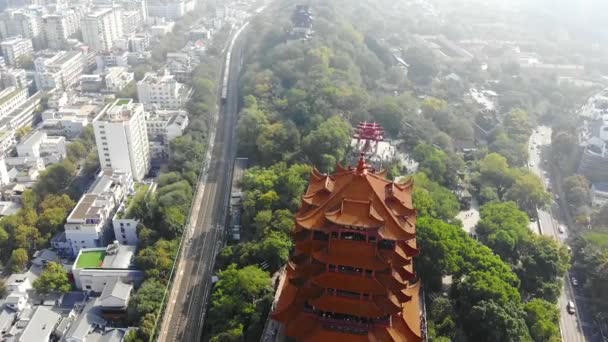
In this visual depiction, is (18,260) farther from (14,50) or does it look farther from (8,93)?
(14,50)

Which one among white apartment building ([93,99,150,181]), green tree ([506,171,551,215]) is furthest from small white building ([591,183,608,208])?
white apartment building ([93,99,150,181])

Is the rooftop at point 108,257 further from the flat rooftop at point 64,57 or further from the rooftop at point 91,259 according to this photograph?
the flat rooftop at point 64,57

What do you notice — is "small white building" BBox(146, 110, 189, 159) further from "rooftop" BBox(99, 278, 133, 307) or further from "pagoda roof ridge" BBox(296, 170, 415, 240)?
"pagoda roof ridge" BBox(296, 170, 415, 240)

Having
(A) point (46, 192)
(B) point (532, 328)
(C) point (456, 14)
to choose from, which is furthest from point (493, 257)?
(C) point (456, 14)

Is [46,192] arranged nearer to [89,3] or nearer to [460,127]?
[460,127]

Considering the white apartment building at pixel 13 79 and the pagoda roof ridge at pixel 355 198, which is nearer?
the pagoda roof ridge at pixel 355 198

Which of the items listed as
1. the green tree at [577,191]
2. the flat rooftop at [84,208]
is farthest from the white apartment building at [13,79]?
the green tree at [577,191]
